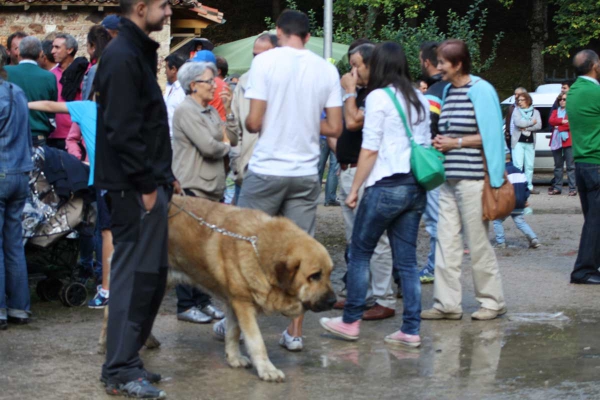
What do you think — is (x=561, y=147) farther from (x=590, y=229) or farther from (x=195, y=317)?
(x=195, y=317)

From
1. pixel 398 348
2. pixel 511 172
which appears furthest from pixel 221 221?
pixel 511 172

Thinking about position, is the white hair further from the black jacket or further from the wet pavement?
the wet pavement

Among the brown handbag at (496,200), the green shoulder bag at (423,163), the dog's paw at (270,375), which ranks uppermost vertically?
the green shoulder bag at (423,163)

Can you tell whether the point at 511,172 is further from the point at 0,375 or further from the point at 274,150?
the point at 0,375

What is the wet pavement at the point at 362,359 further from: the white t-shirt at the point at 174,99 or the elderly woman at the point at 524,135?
the elderly woman at the point at 524,135

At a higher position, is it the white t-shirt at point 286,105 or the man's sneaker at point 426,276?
the white t-shirt at point 286,105

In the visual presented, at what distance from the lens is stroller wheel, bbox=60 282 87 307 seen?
27.0 ft

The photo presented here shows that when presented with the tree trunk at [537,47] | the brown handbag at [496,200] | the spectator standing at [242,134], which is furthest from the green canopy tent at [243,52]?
the brown handbag at [496,200]

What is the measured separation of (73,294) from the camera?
27.1ft

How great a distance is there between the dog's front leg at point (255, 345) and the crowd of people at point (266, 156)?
0.62 m

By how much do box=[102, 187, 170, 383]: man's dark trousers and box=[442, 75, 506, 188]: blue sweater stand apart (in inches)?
118

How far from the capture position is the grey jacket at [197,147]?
23.7ft

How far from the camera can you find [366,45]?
7.66m

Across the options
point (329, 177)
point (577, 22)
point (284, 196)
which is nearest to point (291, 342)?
point (284, 196)
